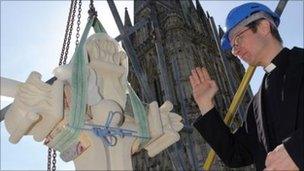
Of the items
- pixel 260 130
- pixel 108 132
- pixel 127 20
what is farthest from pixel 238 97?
pixel 127 20

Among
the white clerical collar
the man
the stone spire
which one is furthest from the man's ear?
the stone spire

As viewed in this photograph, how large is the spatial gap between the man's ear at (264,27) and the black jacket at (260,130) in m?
0.12

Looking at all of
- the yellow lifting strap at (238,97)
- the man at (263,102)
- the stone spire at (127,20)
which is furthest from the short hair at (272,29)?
the stone spire at (127,20)

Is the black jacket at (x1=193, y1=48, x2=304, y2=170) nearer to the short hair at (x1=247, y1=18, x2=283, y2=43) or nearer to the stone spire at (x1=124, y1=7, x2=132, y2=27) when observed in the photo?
the short hair at (x1=247, y1=18, x2=283, y2=43)

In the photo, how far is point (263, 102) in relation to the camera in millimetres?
1723

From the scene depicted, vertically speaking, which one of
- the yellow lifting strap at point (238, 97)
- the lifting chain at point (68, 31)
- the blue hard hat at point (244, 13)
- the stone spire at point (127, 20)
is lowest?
the yellow lifting strap at point (238, 97)

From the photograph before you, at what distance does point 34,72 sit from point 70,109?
18 centimetres

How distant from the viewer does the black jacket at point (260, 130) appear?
1.38 m

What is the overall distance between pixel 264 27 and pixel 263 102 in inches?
11.0

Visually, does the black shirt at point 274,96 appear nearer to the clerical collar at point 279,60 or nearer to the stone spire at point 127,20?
the clerical collar at point 279,60

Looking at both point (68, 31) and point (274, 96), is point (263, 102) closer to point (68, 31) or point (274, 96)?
point (274, 96)

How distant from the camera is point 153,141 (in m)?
1.72

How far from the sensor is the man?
56.2 inches

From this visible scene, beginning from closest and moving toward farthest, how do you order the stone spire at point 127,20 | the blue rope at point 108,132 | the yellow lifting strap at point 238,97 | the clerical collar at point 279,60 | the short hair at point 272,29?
1. the blue rope at point 108,132
2. the clerical collar at point 279,60
3. the short hair at point 272,29
4. the yellow lifting strap at point 238,97
5. the stone spire at point 127,20
